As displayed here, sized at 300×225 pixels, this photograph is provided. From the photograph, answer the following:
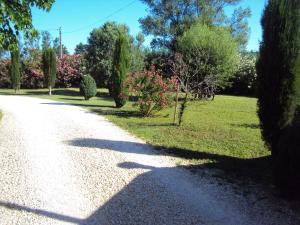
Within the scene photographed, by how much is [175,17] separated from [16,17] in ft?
78.3

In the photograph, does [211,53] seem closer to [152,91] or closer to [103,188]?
[152,91]

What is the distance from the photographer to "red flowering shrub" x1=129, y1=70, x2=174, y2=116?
43.0 ft

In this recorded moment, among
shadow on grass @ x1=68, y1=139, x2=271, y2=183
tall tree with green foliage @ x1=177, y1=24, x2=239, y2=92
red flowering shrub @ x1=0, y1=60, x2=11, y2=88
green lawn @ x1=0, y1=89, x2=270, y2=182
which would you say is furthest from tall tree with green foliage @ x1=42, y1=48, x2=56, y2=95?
shadow on grass @ x1=68, y1=139, x2=271, y2=183

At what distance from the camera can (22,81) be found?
30391mm

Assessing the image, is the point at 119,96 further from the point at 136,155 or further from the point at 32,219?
the point at 32,219

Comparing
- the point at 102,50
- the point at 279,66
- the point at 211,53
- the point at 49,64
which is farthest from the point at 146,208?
the point at 102,50

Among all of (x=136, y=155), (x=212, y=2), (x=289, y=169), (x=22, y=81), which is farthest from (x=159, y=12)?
(x=289, y=169)

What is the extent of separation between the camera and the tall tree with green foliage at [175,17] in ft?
90.6

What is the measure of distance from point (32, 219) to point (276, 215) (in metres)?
3.15

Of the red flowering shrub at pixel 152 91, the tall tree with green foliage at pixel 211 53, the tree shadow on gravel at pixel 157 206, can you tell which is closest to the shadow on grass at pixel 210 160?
the tree shadow on gravel at pixel 157 206

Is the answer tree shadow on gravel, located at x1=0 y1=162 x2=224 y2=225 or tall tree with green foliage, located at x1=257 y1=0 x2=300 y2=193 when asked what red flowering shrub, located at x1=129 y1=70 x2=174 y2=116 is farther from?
tree shadow on gravel, located at x1=0 y1=162 x2=224 y2=225

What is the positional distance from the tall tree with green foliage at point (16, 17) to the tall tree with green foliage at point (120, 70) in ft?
34.8

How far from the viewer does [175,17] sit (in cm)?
2819

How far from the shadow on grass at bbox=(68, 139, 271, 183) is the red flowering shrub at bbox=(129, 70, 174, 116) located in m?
4.73
